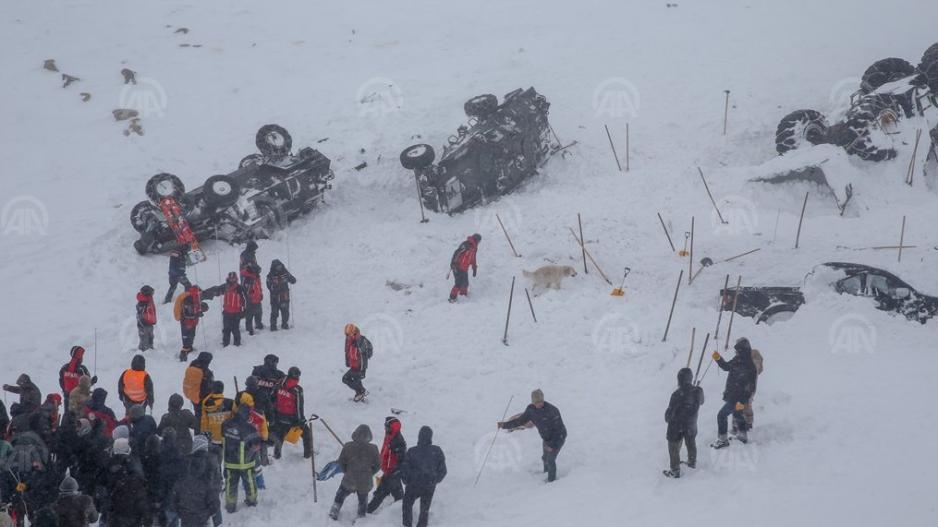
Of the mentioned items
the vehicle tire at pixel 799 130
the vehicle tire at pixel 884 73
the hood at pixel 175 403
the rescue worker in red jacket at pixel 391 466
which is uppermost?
the vehicle tire at pixel 884 73

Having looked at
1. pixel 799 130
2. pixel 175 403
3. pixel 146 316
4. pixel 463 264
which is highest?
pixel 799 130

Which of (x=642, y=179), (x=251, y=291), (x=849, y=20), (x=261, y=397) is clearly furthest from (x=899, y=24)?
(x=261, y=397)

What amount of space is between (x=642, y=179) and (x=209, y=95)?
45.2 feet

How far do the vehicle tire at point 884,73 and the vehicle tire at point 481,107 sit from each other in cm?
965

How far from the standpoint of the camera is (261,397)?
10812 millimetres

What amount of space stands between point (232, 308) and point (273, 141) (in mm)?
6603

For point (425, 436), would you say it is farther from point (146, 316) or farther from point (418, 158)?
point (418, 158)

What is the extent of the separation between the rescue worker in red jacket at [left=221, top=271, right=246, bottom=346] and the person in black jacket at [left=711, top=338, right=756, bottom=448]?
817cm

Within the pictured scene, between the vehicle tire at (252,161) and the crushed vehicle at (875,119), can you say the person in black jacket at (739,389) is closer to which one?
the crushed vehicle at (875,119)

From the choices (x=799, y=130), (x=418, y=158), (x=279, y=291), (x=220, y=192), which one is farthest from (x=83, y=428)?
(x=799, y=130)

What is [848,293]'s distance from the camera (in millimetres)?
13594

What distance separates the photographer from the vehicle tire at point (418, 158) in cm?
1927

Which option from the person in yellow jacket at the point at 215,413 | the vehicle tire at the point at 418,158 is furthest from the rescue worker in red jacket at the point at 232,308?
the vehicle tire at the point at 418,158

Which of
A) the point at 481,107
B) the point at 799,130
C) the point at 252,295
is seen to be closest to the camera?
the point at 252,295
